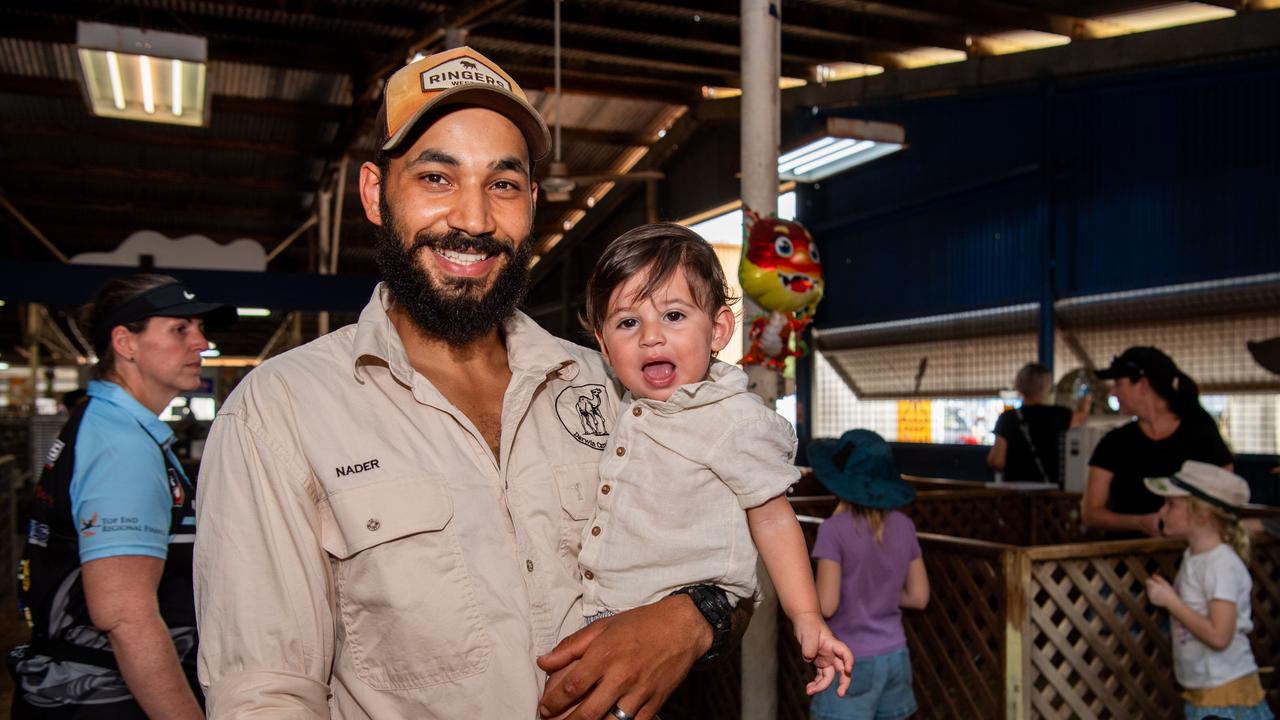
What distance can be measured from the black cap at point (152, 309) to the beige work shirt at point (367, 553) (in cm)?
123

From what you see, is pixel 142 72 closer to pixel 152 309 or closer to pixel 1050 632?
pixel 152 309

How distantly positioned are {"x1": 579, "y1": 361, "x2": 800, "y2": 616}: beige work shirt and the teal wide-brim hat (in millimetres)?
1754

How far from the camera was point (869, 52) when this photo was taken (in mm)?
10258

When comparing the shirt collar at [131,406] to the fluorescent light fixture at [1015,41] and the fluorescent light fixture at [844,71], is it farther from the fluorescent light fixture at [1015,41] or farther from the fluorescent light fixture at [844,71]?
the fluorescent light fixture at [844,71]

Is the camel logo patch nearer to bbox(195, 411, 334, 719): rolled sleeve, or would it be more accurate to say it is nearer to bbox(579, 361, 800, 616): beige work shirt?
bbox(579, 361, 800, 616): beige work shirt

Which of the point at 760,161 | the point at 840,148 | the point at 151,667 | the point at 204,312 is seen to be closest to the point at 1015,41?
the point at 840,148

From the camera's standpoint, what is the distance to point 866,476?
3.55 metres

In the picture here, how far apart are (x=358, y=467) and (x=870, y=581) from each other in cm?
243

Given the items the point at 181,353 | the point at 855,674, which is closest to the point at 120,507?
the point at 181,353

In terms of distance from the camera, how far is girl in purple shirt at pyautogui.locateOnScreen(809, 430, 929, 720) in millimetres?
3396

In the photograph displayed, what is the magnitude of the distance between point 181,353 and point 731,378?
154cm

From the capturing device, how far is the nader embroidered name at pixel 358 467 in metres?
1.42

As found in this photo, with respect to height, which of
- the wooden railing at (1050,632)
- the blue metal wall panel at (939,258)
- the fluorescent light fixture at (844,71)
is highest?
the fluorescent light fixture at (844,71)

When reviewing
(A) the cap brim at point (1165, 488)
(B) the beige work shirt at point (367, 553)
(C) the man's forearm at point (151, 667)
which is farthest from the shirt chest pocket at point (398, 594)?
(A) the cap brim at point (1165, 488)
